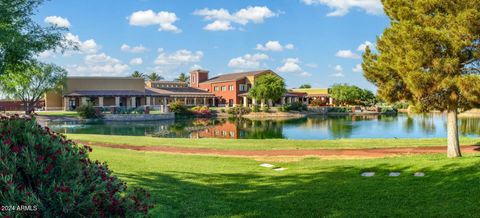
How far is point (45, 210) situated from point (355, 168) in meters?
10.6

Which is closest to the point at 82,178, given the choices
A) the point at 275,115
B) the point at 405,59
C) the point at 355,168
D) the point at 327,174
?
the point at 327,174

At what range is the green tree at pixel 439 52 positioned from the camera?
39.8 feet

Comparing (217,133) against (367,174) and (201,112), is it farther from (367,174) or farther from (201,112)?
(201,112)

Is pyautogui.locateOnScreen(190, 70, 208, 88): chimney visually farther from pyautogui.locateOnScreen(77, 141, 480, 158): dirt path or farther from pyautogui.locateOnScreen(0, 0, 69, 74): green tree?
pyautogui.locateOnScreen(0, 0, 69, 74): green tree

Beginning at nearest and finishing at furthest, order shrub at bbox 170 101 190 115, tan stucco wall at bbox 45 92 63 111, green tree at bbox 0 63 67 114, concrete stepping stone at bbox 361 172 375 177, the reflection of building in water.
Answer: concrete stepping stone at bbox 361 172 375 177, the reflection of building in water, green tree at bbox 0 63 67 114, shrub at bbox 170 101 190 115, tan stucco wall at bbox 45 92 63 111

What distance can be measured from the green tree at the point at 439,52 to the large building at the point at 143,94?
2175 inches

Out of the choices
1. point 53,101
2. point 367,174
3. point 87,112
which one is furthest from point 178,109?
point 367,174

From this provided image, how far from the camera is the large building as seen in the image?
7144cm

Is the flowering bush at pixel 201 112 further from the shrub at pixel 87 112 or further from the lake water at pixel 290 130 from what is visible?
the lake water at pixel 290 130

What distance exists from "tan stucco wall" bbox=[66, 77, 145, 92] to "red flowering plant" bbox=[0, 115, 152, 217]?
73.3 meters

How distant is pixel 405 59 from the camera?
42.7ft

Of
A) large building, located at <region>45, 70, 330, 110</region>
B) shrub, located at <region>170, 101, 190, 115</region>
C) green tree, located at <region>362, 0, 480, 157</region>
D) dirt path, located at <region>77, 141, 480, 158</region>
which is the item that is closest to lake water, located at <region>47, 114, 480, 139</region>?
dirt path, located at <region>77, 141, 480, 158</region>

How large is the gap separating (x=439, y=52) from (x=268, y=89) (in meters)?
59.8

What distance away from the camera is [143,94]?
243 ft
